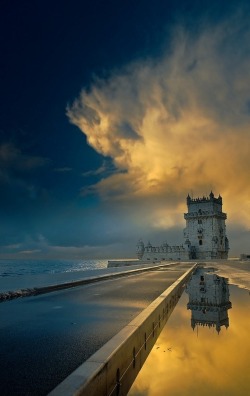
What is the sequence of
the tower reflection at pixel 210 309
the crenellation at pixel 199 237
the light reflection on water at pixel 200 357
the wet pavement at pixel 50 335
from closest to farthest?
the wet pavement at pixel 50 335 < the light reflection on water at pixel 200 357 < the tower reflection at pixel 210 309 < the crenellation at pixel 199 237

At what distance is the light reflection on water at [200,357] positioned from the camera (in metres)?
6.08

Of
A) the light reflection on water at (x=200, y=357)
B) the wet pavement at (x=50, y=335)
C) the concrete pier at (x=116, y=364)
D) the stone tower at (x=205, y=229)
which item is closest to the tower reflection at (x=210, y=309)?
the light reflection on water at (x=200, y=357)

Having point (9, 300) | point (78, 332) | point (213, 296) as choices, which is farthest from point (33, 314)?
point (213, 296)

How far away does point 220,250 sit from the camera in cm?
9781

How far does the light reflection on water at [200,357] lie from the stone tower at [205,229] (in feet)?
276

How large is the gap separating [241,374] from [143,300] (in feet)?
21.8

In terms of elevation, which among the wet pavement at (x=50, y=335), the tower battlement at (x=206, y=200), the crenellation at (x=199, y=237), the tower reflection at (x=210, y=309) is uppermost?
the tower battlement at (x=206, y=200)

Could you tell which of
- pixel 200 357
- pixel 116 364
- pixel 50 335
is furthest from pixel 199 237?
pixel 116 364

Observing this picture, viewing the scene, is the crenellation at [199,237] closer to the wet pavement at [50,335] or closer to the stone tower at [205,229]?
the stone tower at [205,229]

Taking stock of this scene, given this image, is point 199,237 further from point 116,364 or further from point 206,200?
point 116,364

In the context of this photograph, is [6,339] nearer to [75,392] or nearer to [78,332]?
[78,332]

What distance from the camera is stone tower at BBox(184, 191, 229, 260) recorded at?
94.8m

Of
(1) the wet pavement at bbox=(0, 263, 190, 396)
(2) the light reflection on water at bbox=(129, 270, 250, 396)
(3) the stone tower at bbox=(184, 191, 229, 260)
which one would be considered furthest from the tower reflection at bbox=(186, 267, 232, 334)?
(3) the stone tower at bbox=(184, 191, 229, 260)

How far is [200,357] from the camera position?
7812 millimetres
